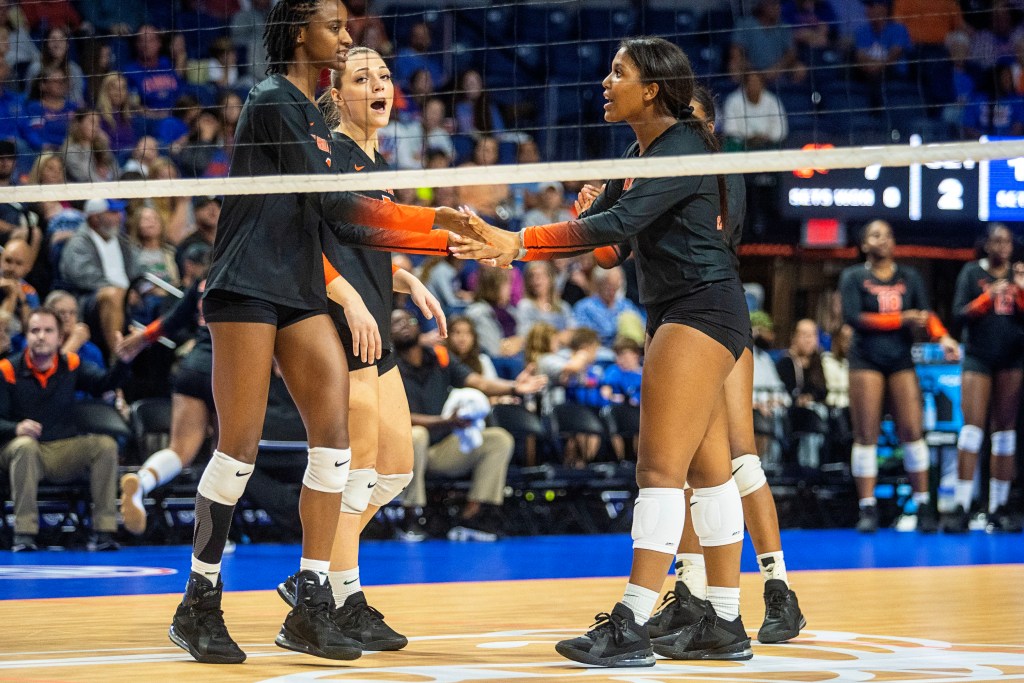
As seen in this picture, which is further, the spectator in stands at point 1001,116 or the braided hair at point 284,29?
the spectator in stands at point 1001,116

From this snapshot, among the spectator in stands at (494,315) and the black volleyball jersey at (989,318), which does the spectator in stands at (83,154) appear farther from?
the black volleyball jersey at (989,318)

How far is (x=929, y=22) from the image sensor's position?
15172mm

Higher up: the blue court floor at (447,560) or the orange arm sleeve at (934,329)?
the orange arm sleeve at (934,329)

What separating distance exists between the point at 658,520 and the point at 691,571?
88cm

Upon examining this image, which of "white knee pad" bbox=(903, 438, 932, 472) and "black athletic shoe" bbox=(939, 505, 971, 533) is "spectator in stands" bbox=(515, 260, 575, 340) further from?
"black athletic shoe" bbox=(939, 505, 971, 533)

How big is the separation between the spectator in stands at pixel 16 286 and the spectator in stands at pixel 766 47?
7088 mm

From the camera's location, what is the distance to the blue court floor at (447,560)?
23.5 feet

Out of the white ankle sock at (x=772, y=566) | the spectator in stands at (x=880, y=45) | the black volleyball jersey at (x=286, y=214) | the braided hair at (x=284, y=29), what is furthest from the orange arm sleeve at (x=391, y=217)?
the spectator in stands at (x=880, y=45)

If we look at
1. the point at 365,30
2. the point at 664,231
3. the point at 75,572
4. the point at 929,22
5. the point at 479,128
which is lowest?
the point at 75,572

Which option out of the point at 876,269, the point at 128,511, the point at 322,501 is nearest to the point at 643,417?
the point at 322,501

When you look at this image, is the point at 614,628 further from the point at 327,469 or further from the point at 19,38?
the point at 19,38

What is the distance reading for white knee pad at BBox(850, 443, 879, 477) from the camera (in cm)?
1081

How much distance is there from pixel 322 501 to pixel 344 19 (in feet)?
5.10

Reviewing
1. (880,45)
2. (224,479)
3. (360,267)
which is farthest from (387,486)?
(880,45)
